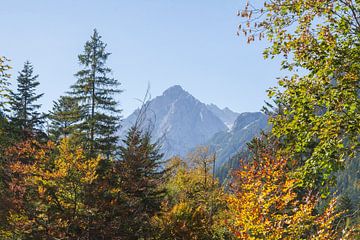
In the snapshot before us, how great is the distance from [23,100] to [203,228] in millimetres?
29888

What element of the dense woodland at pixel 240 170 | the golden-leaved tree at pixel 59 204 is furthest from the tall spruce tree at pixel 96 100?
the golden-leaved tree at pixel 59 204

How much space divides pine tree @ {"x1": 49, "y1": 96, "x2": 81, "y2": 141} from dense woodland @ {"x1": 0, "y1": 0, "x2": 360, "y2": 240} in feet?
0.73

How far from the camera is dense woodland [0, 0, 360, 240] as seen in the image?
8305 millimetres

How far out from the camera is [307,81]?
8.88 metres

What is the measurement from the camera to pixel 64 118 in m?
31.5

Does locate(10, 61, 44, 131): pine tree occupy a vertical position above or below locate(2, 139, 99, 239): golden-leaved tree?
above

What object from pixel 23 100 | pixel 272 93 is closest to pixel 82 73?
pixel 23 100

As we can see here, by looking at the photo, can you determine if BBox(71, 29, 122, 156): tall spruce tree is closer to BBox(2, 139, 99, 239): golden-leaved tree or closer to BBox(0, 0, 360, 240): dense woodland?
BBox(0, 0, 360, 240): dense woodland

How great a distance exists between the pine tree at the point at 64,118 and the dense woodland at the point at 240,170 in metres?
0.22

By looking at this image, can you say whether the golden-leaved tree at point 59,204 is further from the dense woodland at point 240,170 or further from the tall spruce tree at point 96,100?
the tall spruce tree at point 96,100

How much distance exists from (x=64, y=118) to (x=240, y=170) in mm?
17659

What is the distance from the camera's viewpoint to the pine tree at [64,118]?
30.6 m

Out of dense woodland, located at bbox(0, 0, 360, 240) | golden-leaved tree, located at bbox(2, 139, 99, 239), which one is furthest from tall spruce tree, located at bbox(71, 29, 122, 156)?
golden-leaved tree, located at bbox(2, 139, 99, 239)

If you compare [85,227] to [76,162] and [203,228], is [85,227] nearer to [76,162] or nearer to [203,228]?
[76,162]
